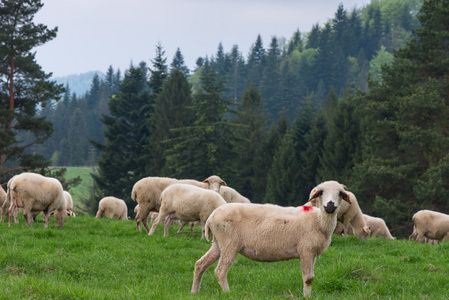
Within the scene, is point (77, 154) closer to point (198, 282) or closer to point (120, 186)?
point (120, 186)

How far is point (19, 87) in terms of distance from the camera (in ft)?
111

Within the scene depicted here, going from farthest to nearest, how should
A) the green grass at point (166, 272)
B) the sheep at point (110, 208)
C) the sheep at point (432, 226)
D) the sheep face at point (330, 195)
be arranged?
the sheep at point (110, 208) < the sheep at point (432, 226) < the sheep face at point (330, 195) < the green grass at point (166, 272)

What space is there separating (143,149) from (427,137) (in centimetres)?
3635

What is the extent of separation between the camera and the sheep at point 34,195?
44.2ft

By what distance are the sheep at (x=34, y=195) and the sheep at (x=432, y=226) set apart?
12.4 m

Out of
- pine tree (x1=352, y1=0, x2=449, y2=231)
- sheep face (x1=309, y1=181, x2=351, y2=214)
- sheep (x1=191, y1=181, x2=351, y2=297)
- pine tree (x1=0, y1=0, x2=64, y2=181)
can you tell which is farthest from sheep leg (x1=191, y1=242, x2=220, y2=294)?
pine tree (x1=0, y1=0, x2=64, y2=181)

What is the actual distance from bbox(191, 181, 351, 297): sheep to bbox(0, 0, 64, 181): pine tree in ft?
90.1

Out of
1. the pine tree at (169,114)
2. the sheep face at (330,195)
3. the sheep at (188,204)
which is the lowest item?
the sheep at (188,204)

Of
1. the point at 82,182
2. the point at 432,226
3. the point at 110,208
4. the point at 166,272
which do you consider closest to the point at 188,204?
the point at 166,272

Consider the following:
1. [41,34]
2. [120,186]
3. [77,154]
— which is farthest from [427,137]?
[77,154]

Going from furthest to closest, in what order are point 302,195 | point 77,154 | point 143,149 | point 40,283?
point 77,154 → point 143,149 → point 302,195 → point 40,283

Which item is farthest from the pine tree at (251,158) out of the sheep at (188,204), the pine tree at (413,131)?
the sheep at (188,204)

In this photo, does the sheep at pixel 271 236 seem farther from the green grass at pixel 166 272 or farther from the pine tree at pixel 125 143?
the pine tree at pixel 125 143

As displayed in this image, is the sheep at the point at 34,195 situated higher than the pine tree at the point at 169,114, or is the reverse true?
the pine tree at the point at 169,114
